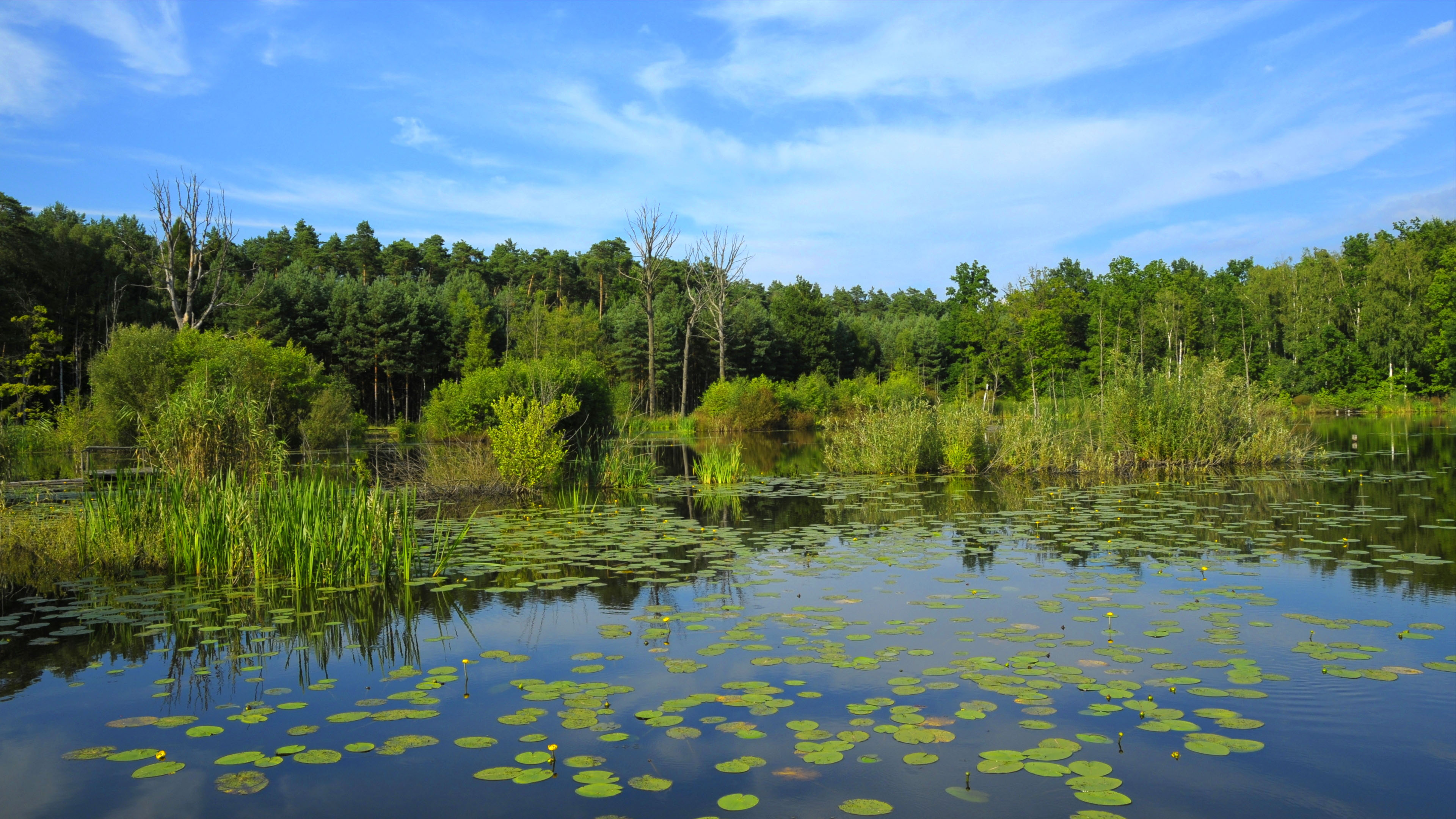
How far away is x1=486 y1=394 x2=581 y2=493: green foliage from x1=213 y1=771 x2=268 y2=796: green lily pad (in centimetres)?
1092

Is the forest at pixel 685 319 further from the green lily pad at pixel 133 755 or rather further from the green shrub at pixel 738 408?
the green lily pad at pixel 133 755

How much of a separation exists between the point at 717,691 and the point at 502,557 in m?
4.66

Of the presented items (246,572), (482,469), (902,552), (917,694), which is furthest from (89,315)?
(917,694)

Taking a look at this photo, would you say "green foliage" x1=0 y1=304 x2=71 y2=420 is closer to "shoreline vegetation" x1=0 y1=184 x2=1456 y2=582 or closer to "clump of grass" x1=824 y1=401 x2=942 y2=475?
"shoreline vegetation" x1=0 y1=184 x2=1456 y2=582

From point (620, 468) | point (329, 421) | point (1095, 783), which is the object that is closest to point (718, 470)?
point (620, 468)

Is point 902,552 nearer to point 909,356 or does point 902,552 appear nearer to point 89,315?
point 89,315

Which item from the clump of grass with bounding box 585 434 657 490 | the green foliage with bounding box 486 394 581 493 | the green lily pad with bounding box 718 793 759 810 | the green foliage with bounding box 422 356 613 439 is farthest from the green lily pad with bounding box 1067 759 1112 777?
the green foliage with bounding box 422 356 613 439

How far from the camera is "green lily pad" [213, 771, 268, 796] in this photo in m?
3.76

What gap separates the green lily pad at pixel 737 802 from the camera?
11.4ft

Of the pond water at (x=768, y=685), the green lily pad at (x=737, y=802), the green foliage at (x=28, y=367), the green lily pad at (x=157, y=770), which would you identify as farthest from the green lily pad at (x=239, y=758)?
the green foliage at (x=28, y=367)

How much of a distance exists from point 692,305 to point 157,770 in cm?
5495

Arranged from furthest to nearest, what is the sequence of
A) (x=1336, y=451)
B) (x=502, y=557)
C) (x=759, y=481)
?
1. (x=1336, y=451)
2. (x=759, y=481)
3. (x=502, y=557)

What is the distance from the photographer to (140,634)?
6.21 meters

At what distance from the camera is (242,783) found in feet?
12.6
